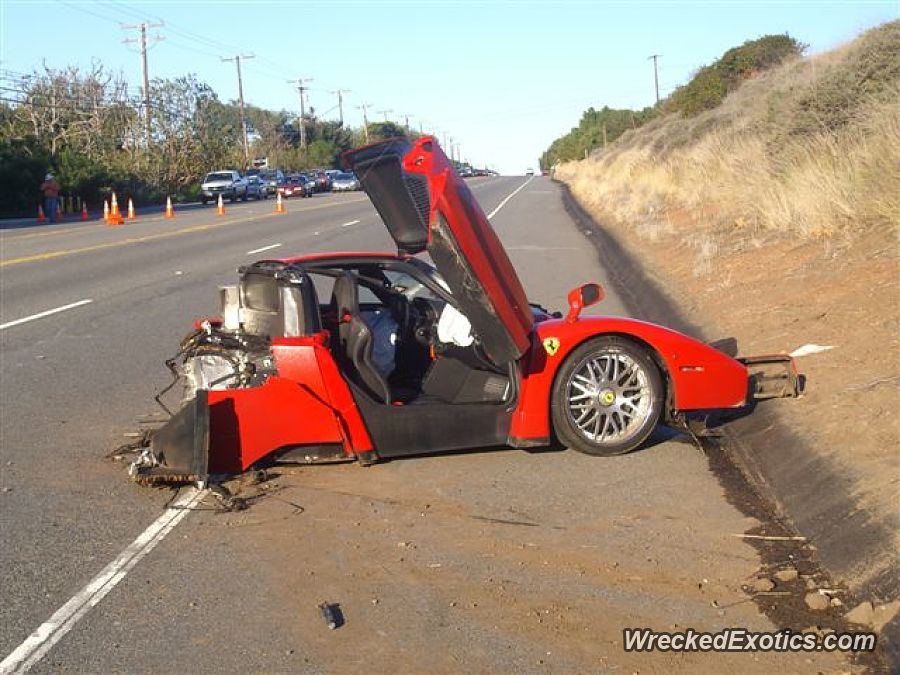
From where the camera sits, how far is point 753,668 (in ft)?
13.9

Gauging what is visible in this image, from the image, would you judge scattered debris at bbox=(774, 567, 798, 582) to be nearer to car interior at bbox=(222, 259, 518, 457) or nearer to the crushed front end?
car interior at bbox=(222, 259, 518, 457)

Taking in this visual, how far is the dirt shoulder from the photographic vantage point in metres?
5.41

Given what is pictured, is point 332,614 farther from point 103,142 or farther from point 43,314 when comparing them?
point 103,142

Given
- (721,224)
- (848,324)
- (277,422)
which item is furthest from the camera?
(721,224)

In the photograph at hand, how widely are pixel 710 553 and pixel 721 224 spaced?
14249 mm

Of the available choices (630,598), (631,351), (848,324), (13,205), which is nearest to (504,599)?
(630,598)

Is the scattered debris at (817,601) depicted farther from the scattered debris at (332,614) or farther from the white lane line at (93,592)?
the white lane line at (93,592)

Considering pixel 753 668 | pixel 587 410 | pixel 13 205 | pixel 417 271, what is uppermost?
pixel 13 205

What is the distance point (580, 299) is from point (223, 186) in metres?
53.6

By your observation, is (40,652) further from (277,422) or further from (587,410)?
(587,410)

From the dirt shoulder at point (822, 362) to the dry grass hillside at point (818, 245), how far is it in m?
0.02

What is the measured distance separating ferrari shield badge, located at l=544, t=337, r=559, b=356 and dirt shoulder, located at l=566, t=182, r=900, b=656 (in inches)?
54.2

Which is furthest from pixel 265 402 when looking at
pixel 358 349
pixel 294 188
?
pixel 294 188

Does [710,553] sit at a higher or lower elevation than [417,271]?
lower
